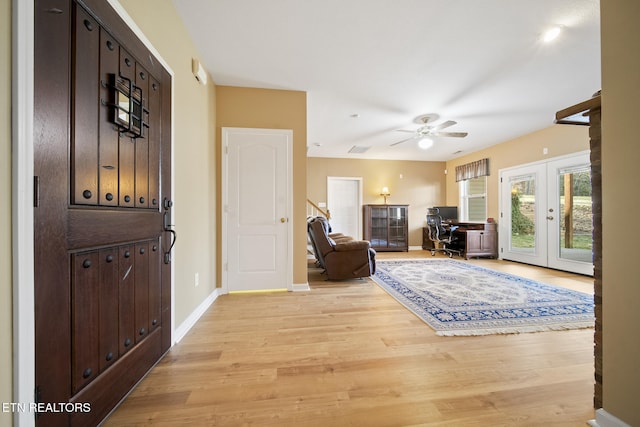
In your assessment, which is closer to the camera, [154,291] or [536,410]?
[536,410]

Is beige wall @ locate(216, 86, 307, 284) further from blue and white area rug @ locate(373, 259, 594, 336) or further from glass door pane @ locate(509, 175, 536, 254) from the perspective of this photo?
glass door pane @ locate(509, 175, 536, 254)

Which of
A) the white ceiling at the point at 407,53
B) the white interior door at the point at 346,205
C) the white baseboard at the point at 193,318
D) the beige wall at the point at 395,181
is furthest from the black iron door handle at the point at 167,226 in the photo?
the white interior door at the point at 346,205

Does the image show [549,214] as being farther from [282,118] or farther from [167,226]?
[167,226]

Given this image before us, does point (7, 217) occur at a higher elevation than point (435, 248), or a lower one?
higher

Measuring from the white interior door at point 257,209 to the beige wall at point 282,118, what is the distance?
9 cm

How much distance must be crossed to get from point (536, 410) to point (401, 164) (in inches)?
248

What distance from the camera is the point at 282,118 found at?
3.05 meters

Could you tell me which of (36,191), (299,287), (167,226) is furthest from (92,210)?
(299,287)

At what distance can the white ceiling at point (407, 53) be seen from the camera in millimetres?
1868

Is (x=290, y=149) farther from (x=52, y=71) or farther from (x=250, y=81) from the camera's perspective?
(x=52, y=71)

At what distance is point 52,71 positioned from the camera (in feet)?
2.85

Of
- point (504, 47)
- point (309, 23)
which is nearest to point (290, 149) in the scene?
point (309, 23)

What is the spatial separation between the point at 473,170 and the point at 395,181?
1.94 meters

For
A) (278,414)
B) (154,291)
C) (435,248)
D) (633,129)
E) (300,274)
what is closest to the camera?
(633,129)
